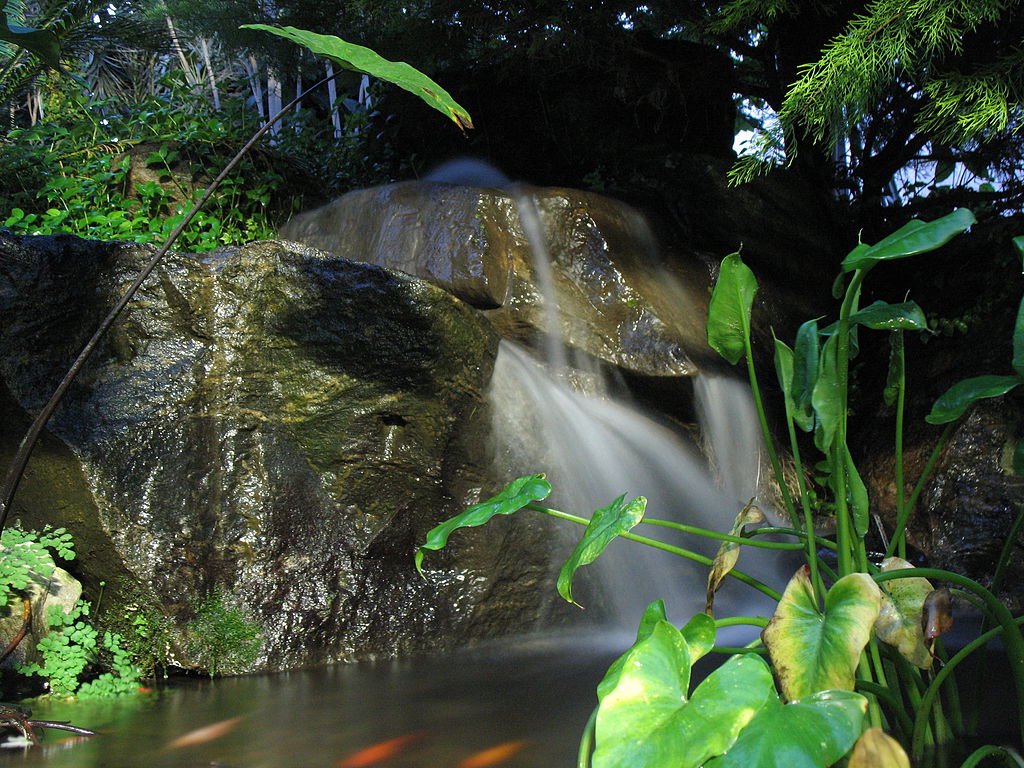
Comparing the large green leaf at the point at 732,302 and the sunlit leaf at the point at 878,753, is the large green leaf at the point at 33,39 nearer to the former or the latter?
the large green leaf at the point at 732,302

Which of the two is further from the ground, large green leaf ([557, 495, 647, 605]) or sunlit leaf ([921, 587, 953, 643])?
large green leaf ([557, 495, 647, 605])

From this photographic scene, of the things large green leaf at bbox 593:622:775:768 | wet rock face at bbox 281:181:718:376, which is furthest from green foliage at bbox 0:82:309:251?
large green leaf at bbox 593:622:775:768

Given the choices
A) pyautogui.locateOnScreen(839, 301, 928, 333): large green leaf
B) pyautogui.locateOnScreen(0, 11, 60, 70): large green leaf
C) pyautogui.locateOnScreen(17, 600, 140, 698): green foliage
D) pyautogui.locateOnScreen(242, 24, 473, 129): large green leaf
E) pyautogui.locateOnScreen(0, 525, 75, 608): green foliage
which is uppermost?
pyautogui.locateOnScreen(0, 11, 60, 70): large green leaf

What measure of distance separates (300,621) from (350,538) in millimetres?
367

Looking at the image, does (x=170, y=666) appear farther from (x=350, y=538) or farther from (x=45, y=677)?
(x=350, y=538)

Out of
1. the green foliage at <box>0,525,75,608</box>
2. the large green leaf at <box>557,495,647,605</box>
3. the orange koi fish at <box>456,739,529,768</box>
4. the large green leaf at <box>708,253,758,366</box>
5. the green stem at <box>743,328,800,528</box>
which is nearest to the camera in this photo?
the large green leaf at <box>557,495,647,605</box>

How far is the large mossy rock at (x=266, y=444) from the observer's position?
10.5 feet

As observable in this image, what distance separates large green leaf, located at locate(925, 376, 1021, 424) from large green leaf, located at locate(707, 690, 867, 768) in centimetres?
85

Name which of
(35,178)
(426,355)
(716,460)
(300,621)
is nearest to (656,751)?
(300,621)

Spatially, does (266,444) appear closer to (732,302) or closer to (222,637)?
(222,637)

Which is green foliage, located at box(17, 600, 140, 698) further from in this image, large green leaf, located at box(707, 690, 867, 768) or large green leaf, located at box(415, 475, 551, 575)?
large green leaf, located at box(707, 690, 867, 768)

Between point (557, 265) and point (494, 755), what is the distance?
3.17 metres

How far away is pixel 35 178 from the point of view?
5.96 m

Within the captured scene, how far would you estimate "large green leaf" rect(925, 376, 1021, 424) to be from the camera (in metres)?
1.76
